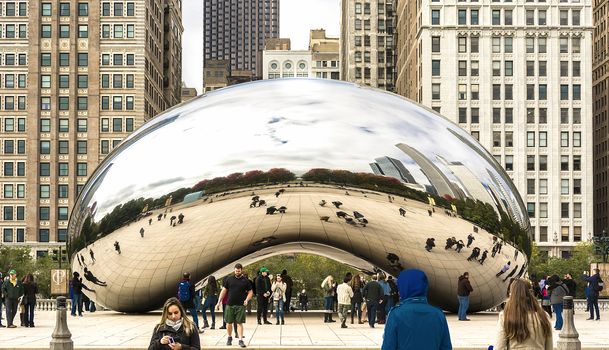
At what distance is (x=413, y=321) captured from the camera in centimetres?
719

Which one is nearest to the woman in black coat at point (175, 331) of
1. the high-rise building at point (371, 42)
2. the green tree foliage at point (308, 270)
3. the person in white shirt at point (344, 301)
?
the person in white shirt at point (344, 301)

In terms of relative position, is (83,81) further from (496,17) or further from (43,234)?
(496,17)

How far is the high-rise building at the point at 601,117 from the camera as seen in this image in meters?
113

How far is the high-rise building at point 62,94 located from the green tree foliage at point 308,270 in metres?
28.5

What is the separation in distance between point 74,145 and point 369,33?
48.8m

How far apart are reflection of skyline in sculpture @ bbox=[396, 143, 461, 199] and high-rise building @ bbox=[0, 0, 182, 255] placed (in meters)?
81.2

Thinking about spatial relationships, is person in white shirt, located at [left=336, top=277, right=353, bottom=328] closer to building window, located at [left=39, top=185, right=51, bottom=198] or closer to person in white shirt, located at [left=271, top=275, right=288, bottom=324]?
person in white shirt, located at [left=271, top=275, right=288, bottom=324]

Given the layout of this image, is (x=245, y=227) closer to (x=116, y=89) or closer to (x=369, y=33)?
(x=116, y=89)

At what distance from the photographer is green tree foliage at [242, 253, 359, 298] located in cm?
7300

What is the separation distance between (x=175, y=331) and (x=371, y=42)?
129 metres

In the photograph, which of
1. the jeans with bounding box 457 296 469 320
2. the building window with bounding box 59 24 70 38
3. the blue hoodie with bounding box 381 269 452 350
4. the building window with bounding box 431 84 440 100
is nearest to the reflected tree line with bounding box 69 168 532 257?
the jeans with bounding box 457 296 469 320

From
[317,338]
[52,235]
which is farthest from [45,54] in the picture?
[317,338]

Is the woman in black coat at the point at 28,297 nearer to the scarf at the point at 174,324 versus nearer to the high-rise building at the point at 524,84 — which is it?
the scarf at the point at 174,324

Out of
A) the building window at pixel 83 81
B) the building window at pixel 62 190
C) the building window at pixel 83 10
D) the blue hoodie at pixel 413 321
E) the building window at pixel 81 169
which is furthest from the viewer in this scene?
the building window at pixel 83 10
